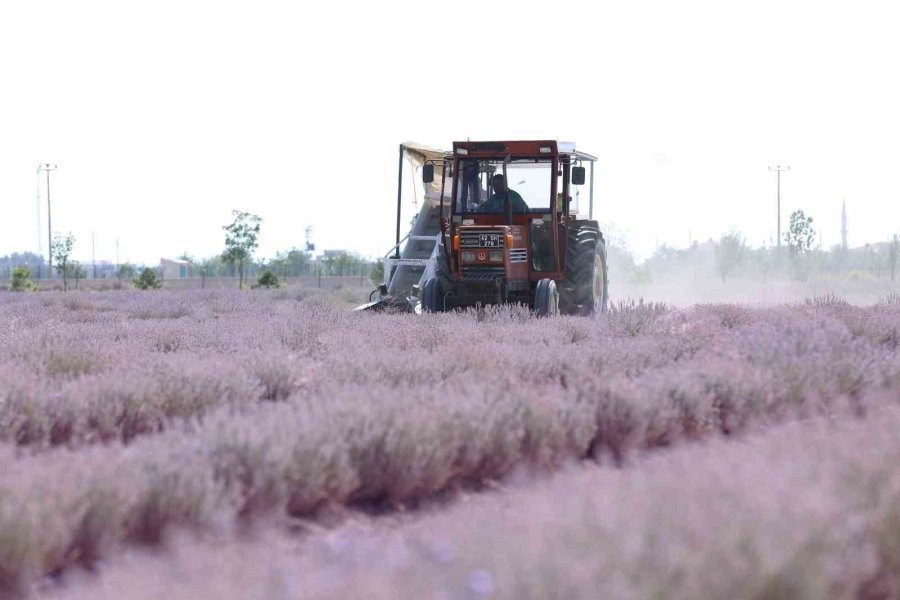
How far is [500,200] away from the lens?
14.8 m

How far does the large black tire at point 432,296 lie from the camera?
14734 mm

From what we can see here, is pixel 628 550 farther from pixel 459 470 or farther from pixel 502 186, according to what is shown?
pixel 502 186

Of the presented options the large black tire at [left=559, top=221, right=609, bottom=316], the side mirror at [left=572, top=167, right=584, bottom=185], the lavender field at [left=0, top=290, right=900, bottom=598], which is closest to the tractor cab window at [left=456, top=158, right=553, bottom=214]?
the side mirror at [left=572, top=167, right=584, bottom=185]

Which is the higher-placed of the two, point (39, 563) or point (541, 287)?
point (541, 287)

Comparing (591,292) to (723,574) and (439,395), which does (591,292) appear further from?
(723,574)

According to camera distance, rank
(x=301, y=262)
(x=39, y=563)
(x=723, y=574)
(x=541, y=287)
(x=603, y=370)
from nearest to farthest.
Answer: (x=723, y=574) < (x=39, y=563) < (x=603, y=370) < (x=541, y=287) < (x=301, y=262)

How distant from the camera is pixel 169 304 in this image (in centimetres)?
2220

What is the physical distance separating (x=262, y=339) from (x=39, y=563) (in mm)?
6478

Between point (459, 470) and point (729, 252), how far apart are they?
54.8 metres

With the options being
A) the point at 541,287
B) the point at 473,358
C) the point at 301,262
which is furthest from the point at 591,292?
the point at 301,262

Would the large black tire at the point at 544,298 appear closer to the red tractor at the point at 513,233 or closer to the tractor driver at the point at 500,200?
the red tractor at the point at 513,233

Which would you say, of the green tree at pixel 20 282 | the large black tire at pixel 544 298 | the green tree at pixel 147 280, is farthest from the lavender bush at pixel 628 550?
the green tree at pixel 147 280

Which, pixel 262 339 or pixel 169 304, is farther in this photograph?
pixel 169 304

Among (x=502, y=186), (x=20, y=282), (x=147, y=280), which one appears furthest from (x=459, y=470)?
(x=147, y=280)
